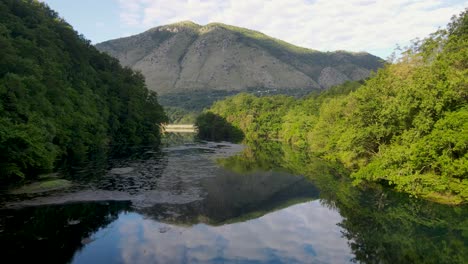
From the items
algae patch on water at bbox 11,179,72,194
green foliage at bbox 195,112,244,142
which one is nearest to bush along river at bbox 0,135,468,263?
algae patch on water at bbox 11,179,72,194

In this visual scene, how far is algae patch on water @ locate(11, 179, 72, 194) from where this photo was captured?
40.2 metres

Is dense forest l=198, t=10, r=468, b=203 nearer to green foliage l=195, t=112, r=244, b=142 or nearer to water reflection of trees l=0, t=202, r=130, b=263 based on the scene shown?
water reflection of trees l=0, t=202, r=130, b=263

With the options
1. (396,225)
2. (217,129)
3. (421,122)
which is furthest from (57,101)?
(217,129)

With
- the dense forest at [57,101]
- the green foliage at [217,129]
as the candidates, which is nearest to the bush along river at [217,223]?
the dense forest at [57,101]

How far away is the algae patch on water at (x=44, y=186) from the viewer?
132ft

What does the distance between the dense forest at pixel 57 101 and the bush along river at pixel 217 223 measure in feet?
16.8

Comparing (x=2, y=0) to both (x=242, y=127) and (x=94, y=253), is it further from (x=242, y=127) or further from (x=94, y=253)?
(x=242, y=127)

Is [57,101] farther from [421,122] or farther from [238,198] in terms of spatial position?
[421,122]

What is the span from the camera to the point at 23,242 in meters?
26.1

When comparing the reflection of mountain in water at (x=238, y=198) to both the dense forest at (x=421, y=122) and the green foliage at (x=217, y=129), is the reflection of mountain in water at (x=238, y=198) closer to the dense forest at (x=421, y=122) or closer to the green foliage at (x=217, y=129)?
the dense forest at (x=421, y=122)

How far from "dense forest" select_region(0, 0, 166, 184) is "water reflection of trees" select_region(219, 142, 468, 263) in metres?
34.9

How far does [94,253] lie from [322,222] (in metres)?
21.5

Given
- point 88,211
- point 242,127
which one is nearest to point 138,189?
point 88,211

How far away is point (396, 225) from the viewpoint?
115ft
